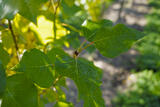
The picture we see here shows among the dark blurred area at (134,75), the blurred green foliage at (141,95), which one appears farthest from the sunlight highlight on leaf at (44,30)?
the blurred green foliage at (141,95)

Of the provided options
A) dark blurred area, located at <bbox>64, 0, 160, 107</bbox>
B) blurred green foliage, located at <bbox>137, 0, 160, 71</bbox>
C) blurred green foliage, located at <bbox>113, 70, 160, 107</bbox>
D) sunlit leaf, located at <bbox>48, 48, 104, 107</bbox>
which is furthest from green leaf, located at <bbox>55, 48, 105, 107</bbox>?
blurred green foliage, located at <bbox>137, 0, 160, 71</bbox>

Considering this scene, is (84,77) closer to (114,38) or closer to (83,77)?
(83,77)

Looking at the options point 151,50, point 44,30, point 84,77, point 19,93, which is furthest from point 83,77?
point 151,50

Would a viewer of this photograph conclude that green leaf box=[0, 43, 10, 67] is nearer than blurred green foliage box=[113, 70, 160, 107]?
Yes

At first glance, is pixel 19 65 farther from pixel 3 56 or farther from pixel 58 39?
pixel 58 39

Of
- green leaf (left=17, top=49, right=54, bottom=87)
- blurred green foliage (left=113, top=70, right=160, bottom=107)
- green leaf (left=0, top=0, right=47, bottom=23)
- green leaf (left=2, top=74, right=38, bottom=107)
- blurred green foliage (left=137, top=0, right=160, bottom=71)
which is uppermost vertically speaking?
green leaf (left=0, top=0, right=47, bottom=23)

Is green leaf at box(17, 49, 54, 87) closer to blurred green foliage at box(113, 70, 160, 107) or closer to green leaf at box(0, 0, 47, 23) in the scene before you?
green leaf at box(0, 0, 47, 23)

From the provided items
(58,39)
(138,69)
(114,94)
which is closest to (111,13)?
(138,69)
